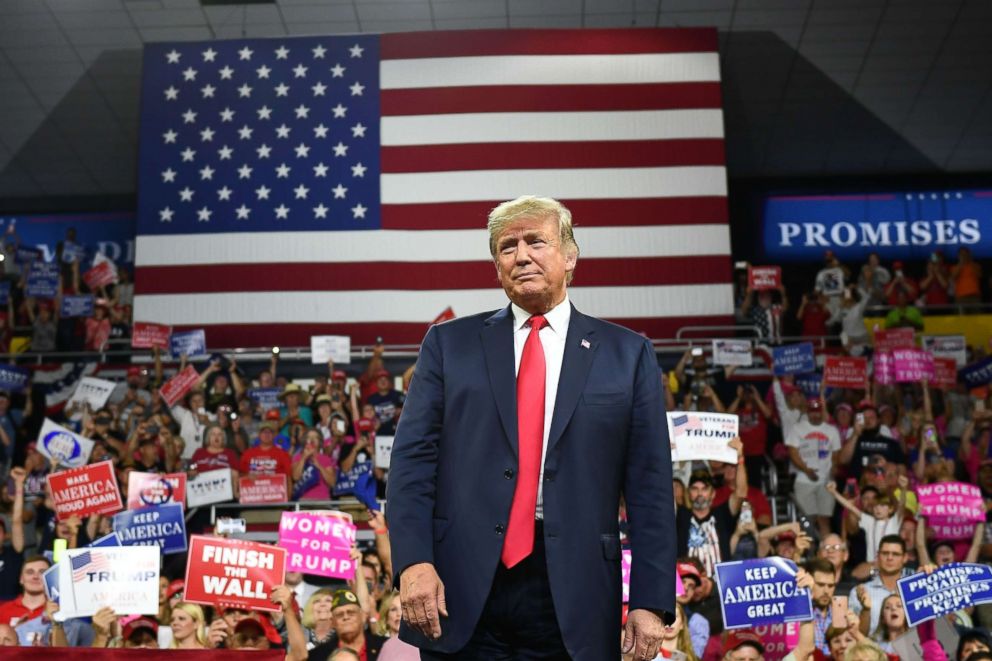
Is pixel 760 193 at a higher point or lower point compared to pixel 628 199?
higher

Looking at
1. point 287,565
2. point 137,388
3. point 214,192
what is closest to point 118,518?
point 287,565

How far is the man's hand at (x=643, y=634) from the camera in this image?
2.07 metres

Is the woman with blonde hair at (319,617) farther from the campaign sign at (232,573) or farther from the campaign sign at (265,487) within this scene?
the campaign sign at (265,487)

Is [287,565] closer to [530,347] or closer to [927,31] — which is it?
[530,347]

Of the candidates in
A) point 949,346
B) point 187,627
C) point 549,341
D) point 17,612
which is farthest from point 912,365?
point 549,341

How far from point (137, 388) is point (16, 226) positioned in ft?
23.2

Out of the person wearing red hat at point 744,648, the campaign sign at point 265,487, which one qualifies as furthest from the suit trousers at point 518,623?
the campaign sign at point 265,487

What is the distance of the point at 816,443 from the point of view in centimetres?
930

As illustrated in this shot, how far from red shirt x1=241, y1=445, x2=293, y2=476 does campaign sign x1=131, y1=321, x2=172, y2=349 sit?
2470mm

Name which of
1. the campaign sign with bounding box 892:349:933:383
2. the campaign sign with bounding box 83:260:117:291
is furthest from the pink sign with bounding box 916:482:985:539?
the campaign sign with bounding box 83:260:117:291

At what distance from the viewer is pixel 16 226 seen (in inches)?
661

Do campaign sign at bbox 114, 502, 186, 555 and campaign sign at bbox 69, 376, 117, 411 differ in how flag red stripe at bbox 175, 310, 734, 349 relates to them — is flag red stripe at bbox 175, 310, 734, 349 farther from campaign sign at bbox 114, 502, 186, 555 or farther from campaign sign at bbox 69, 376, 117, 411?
campaign sign at bbox 114, 502, 186, 555

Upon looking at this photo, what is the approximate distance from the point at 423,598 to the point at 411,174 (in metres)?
10.7

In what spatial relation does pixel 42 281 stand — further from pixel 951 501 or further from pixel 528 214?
pixel 528 214
